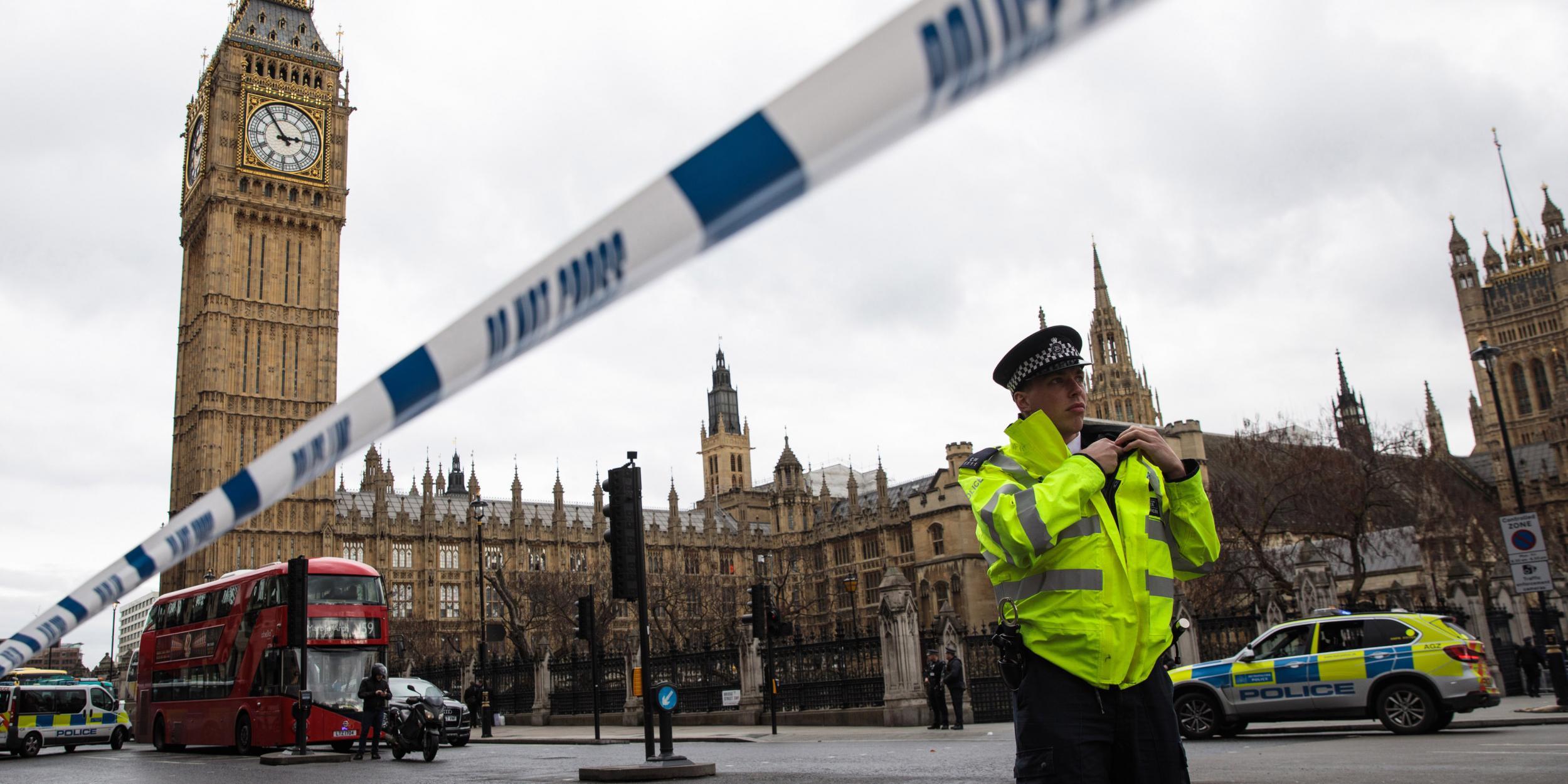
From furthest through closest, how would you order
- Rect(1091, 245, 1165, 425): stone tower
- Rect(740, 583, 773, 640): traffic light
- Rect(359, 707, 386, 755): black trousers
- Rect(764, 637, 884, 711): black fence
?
1. Rect(1091, 245, 1165, 425): stone tower
2. Rect(764, 637, 884, 711): black fence
3. Rect(740, 583, 773, 640): traffic light
4. Rect(359, 707, 386, 755): black trousers

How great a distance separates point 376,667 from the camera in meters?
16.6

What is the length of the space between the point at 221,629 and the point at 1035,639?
20380 mm

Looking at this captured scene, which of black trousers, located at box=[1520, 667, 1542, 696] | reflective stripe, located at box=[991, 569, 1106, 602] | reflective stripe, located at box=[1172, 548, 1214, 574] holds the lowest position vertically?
black trousers, located at box=[1520, 667, 1542, 696]

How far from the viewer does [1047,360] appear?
3107 mm

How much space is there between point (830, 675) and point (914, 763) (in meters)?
11.6

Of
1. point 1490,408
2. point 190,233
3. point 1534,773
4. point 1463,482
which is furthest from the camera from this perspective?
point 1490,408

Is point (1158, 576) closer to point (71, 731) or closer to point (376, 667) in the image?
point (376, 667)

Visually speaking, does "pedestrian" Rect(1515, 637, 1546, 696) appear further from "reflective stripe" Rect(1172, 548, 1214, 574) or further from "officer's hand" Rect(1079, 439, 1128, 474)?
"officer's hand" Rect(1079, 439, 1128, 474)

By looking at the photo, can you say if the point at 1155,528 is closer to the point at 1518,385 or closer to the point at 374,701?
the point at 374,701

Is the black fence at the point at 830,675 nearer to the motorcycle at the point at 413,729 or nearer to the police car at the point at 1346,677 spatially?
the motorcycle at the point at 413,729

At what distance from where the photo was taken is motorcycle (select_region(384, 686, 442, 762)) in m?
15.6

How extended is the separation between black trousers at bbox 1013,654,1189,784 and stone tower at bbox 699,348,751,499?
9929cm

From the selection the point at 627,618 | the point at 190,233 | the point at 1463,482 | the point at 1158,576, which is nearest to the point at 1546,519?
the point at 1463,482

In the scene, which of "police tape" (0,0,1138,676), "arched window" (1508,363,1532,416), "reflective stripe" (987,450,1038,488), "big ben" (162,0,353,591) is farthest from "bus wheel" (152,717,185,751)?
"arched window" (1508,363,1532,416)
